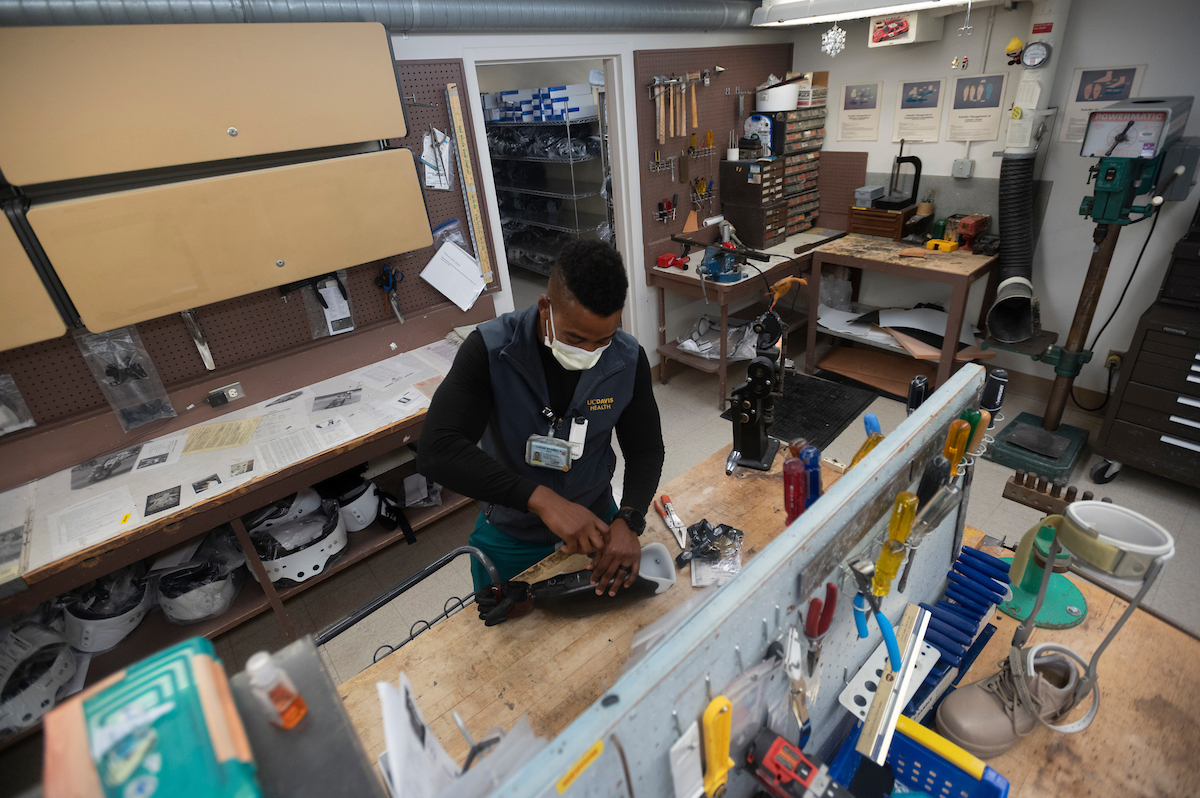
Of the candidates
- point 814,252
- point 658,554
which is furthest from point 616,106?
point 658,554

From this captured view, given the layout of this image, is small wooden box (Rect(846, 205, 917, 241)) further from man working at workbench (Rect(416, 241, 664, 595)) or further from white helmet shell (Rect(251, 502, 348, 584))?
white helmet shell (Rect(251, 502, 348, 584))

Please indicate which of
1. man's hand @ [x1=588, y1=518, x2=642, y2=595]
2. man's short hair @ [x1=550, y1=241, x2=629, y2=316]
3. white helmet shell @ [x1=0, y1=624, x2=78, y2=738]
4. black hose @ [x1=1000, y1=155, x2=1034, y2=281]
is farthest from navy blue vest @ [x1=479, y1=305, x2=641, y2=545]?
black hose @ [x1=1000, y1=155, x2=1034, y2=281]

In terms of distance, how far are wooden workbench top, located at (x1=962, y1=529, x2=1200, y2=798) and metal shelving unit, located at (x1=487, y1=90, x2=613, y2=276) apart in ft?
11.5

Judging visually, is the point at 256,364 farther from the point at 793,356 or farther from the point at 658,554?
the point at 793,356

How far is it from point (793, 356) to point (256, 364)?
3504mm

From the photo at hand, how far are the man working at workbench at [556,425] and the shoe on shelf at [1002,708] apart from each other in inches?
24.2

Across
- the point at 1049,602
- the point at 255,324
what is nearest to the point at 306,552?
the point at 255,324

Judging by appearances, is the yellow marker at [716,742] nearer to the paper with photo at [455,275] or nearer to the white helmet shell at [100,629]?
the white helmet shell at [100,629]

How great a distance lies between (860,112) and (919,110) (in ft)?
1.23

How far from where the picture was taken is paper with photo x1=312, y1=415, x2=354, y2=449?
2.10 m

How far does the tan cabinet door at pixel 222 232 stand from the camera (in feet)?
5.76

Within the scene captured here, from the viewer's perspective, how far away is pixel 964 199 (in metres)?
3.47

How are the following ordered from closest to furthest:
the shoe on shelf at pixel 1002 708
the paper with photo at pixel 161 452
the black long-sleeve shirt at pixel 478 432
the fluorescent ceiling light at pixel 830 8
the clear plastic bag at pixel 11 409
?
1. the shoe on shelf at pixel 1002 708
2. the black long-sleeve shirt at pixel 478 432
3. the clear plastic bag at pixel 11 409
4. the paper with photo at pixel 161 452
5. the fluorescent ceiling light at pixel 830 8

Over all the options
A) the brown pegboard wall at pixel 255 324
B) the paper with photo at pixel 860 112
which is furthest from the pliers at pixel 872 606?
the paper with photo at pixel 860 112
